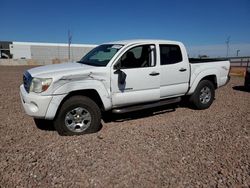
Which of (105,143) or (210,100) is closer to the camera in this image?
(105,143)

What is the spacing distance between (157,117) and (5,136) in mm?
3423

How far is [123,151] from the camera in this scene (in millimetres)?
3805

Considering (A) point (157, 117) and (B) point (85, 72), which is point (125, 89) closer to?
(B) point (85, 72)

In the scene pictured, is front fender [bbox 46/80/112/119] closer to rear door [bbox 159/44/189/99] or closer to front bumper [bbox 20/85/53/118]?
front bumper [bbox 20/85/53/118]

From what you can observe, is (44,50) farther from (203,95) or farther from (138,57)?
(138,57)

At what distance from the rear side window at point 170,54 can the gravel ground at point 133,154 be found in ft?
4.68

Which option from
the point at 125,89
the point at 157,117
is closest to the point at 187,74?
the point at 157,117

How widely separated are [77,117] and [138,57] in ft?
6.33

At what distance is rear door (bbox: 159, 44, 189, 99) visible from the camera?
17.8 feet

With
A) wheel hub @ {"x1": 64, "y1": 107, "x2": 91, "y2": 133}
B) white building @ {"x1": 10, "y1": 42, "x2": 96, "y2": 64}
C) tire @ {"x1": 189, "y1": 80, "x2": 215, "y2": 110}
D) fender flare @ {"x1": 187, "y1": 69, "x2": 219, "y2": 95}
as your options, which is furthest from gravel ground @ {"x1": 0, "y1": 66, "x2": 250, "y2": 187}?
white building @ {"x1": 10, "y1": 42, "x2": 96, "y2": 64}

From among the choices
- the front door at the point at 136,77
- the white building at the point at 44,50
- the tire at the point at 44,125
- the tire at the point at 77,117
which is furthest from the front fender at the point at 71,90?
the white building at the point at 44,50

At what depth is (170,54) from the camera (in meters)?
→ 5.65

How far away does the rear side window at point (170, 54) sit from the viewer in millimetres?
5459

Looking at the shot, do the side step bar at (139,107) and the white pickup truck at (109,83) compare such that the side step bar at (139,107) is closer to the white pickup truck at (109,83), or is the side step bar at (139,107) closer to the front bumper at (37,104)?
the white pickup truck at (109,83)
